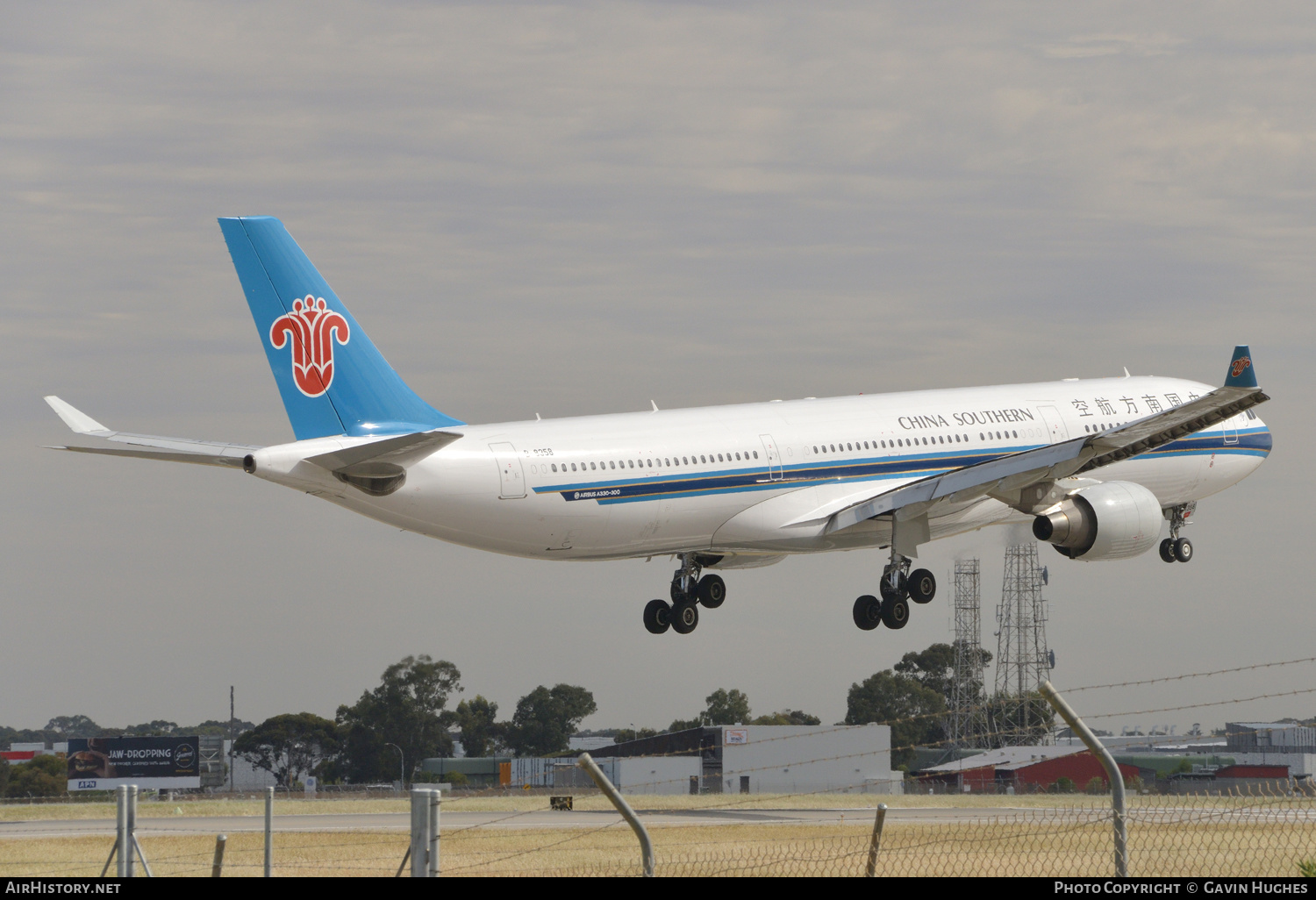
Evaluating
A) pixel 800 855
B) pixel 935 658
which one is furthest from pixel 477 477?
pixel 935 658

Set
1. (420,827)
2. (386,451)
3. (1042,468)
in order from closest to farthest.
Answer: (420,827) → (386,451) → (1042,468)

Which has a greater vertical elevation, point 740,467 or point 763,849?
point 740,467

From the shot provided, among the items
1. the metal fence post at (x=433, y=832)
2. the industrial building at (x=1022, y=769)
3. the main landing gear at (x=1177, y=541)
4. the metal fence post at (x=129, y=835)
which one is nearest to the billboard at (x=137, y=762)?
the industrial building at (x=1022, y=769)

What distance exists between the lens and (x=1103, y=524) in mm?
43344

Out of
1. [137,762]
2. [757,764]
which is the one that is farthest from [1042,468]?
[137,762]

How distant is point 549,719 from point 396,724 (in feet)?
50.5

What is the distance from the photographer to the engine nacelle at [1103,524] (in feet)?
143

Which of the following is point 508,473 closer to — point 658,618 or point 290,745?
point 658,618

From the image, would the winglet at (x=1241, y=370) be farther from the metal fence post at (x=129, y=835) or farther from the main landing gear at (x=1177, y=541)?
the metal fence post at (x=129, y=835)

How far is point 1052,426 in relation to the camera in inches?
1886

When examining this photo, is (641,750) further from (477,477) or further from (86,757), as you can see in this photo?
(477,477)

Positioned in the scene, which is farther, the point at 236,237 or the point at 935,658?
the point at 935,658

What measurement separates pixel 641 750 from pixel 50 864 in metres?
61.1

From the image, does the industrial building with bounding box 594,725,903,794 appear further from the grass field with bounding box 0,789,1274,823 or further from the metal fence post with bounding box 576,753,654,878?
the metal fence post with bounding box 576,753,654,878
